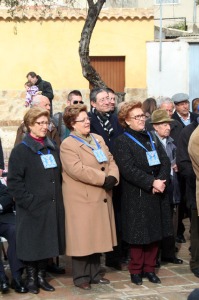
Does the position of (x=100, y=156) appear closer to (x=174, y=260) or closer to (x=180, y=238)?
→ (x=174, y=260)

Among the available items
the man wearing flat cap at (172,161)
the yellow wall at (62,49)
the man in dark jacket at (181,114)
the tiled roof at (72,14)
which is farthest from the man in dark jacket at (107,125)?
the yellow wall at (62,49)

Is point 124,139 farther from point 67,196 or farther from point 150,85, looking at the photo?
point 150,85

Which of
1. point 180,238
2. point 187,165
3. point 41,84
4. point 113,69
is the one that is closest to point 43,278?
point 187,165

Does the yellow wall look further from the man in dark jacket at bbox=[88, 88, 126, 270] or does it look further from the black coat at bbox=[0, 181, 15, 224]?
the black coat at bbox=[0, 181, 15, 224]

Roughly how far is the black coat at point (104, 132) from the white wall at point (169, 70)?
15.3m

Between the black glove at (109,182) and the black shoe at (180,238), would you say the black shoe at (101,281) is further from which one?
the black shoe at (180,238)

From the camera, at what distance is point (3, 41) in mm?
24172

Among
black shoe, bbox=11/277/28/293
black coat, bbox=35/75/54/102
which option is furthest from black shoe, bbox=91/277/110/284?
black coat, bbox=35/75/54/102

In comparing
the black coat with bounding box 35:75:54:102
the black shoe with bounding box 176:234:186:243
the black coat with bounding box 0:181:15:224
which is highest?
the black coat with bounding box 35:75:54:102

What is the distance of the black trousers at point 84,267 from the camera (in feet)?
24.3

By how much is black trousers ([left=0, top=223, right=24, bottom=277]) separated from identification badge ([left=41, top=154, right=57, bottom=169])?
0.74 metres

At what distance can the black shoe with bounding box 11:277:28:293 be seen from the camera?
7216mm

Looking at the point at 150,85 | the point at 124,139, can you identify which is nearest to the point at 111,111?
the point at 124,139

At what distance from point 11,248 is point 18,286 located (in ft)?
1.24
